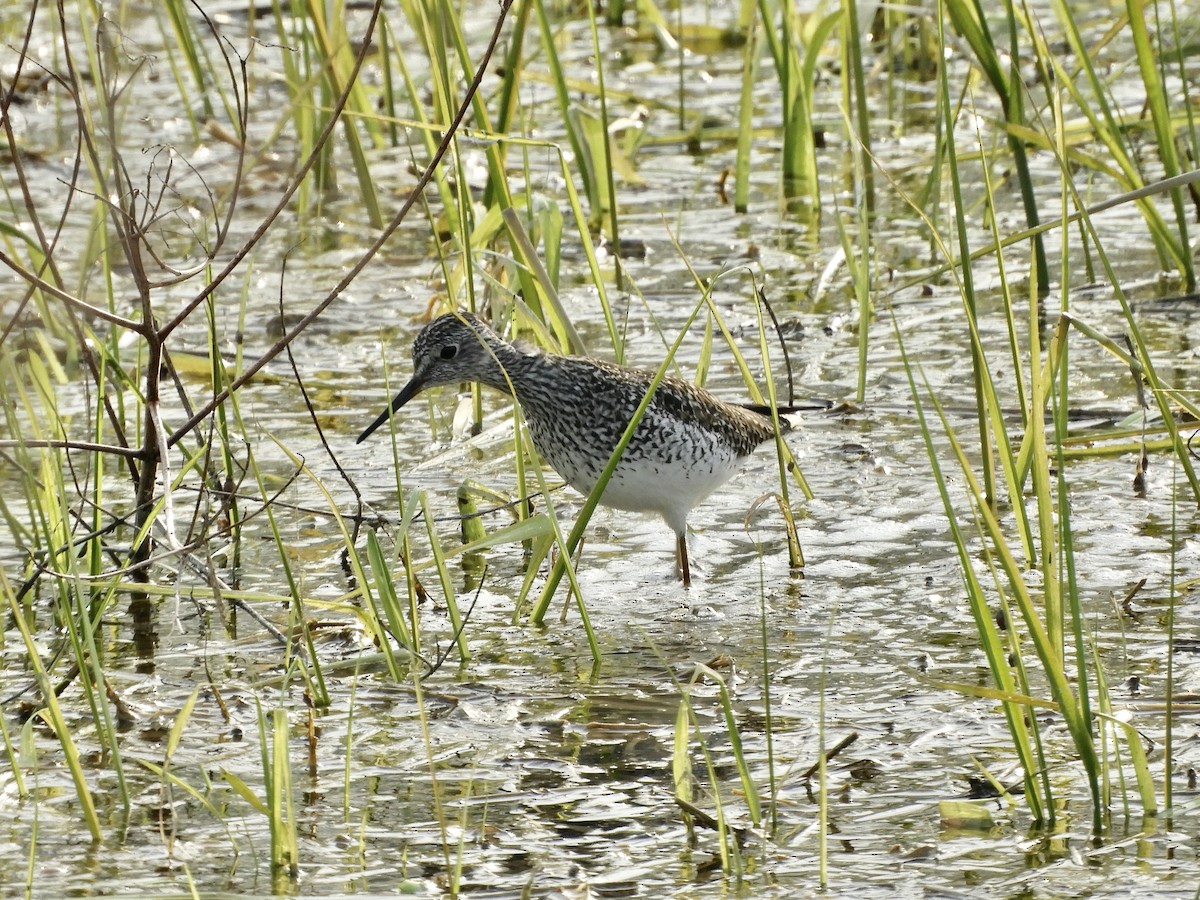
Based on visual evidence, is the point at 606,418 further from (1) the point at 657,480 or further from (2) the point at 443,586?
(2) the point at 443,586

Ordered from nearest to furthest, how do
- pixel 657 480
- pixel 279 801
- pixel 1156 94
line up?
pixel 279 801
pixel 657 480
pixel 1156 94

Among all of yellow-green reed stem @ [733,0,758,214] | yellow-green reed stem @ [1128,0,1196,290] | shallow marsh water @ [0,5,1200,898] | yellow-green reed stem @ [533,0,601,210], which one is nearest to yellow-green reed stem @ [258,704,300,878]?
shallow marsh water @ [0,5,1200,898]

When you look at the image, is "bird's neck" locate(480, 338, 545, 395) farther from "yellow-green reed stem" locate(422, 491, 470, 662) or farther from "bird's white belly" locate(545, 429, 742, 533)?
"yellow-green reed stem" locate(422, 491, 470, 662)

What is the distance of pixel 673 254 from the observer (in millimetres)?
9188

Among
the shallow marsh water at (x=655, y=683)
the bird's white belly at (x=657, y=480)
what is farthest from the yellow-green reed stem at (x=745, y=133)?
the bird's white belly at (x=657, y=480)

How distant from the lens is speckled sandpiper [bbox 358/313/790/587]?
6000mm

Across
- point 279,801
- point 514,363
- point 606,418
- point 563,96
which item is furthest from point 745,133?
point 279,801

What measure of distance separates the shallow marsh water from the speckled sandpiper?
0.32 meters

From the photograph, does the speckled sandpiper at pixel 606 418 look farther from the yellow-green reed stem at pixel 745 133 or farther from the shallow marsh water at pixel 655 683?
the yellow-green reed stem at pixel 745 133

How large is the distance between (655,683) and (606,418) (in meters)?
1.18

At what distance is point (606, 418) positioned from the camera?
6.05m

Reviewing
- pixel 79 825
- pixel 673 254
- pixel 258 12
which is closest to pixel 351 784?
pixel 79 825

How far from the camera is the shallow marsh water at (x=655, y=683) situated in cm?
399

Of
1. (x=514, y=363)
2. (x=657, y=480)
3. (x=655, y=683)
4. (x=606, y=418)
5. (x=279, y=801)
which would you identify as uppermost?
(x=514, y=363)
